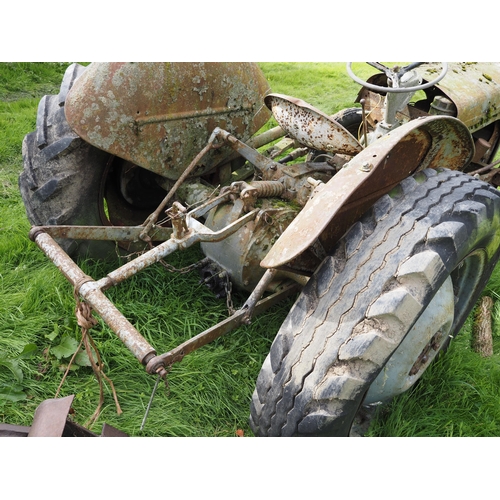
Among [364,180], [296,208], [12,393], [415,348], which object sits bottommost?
[12,393]

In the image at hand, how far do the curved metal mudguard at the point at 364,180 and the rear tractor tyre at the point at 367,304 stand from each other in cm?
7

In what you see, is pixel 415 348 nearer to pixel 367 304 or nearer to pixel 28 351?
pixel 367 304

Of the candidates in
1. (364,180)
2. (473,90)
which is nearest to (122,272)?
(364,180)

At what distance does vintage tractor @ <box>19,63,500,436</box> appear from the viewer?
6.04ft

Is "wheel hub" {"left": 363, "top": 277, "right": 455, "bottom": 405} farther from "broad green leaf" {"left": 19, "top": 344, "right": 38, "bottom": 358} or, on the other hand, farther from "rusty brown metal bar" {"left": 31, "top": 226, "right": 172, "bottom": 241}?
"broad green leaf" {"left": 19, "top": 344, "right": 38, "bottom": 358}

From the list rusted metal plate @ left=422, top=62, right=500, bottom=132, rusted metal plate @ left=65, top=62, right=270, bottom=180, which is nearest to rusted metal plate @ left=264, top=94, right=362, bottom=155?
rusted metal plate @ left=65, top=62, right=270, bottom=180

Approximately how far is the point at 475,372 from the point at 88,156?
2.28 meters

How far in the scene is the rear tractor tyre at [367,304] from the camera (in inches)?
70.2

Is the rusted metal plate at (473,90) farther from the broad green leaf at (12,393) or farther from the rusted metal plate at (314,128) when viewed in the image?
the broad green leaf at (12,393)

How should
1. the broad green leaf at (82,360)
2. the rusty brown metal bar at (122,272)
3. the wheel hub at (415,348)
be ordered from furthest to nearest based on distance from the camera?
the broad green leaf at (82,360) → the wheel hub at (415,348) → the rusty brown metal bar at (122,272)

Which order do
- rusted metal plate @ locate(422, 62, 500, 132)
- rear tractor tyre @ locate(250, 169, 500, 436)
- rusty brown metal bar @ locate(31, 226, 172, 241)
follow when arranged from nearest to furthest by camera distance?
rear tractor tyre @ locate(250, 169, 500, 436)
rusty brown metal bar @ locate(31, 226, 172, 241)
rusted metal plate @ locate(422, 62, 500, 132)

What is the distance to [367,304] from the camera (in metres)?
1.82

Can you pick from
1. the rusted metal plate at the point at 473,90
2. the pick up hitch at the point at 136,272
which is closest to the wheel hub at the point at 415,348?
the pick up hitch at the point at 136,272

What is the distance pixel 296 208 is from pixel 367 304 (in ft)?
3.36
